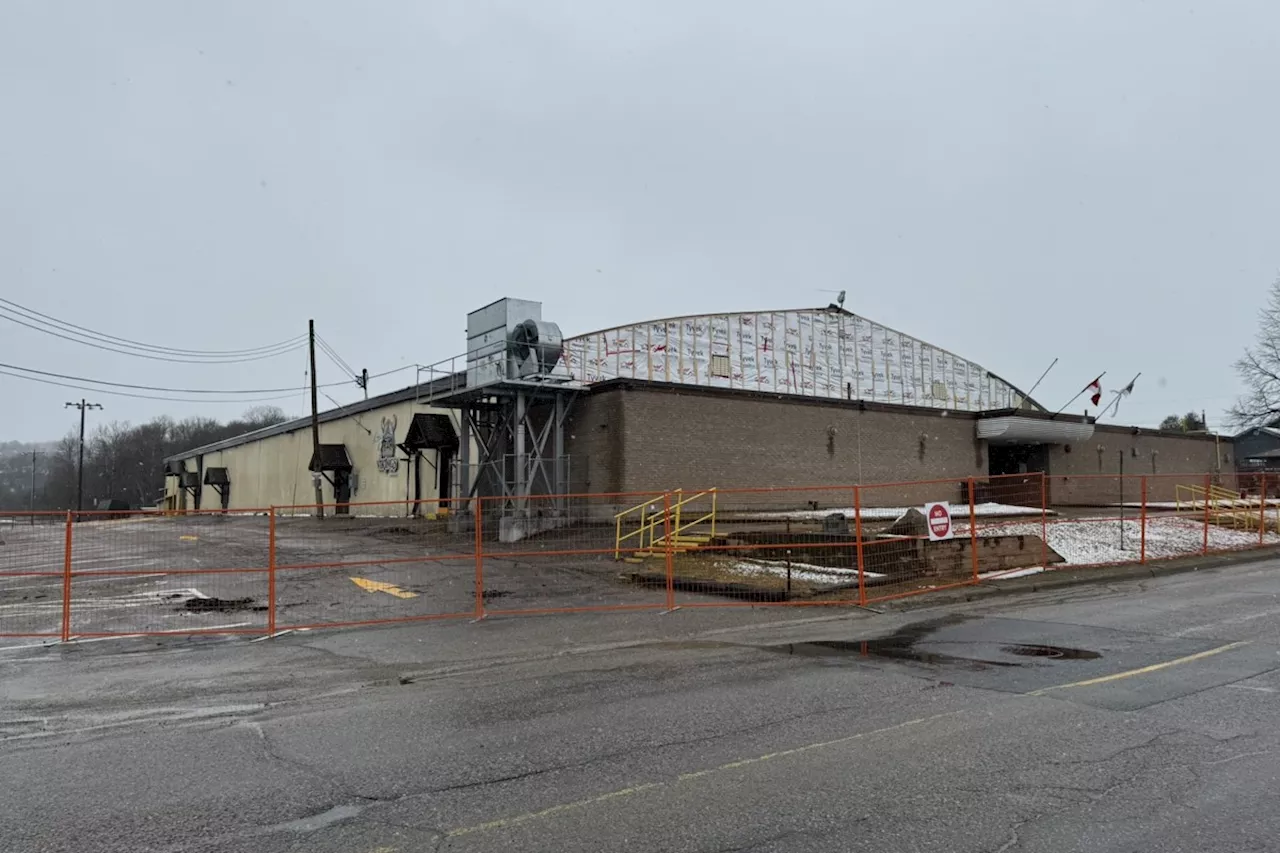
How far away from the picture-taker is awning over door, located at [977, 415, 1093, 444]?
1443 inches

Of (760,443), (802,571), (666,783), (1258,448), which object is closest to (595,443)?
(760,443)

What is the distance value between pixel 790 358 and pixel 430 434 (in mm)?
22492

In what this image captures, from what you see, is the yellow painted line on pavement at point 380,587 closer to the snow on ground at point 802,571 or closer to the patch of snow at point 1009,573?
the snow on ground at point 802,571

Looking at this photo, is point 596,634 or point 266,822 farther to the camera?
point 596,634

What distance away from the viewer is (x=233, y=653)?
9.76 m

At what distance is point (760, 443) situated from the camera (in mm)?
29125

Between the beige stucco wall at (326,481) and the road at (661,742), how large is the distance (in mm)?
16236

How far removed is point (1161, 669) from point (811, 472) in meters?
23.2

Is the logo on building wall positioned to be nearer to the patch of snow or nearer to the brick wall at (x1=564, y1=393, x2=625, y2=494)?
the brick wall at (x1=564, y1=393, x2=625, y2=494)

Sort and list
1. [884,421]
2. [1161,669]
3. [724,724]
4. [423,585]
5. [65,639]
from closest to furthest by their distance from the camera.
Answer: [724,724] → [1161,669] → [65,639] → [423,585] → [884,421]

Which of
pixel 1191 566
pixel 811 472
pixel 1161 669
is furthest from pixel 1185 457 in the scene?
pixel 1161 669

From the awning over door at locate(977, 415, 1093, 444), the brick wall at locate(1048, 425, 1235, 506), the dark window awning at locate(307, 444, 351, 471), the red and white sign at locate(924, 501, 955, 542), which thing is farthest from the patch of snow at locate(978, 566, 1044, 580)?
the dark window awning at locate(307, 444, 351, 471)

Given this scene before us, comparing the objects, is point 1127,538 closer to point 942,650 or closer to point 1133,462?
point 942,650

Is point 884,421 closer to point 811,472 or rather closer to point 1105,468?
point 811,472
